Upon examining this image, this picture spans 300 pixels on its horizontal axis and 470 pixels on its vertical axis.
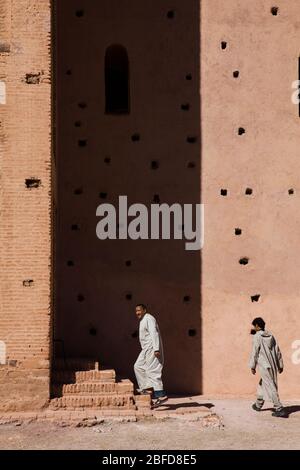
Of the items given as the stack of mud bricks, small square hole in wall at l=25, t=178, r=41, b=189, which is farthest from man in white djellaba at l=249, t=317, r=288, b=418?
small square hole in wall at l=25, t=178, r=41, b=189

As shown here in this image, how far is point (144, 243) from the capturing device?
12094 millimetres

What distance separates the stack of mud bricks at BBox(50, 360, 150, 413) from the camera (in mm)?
9516

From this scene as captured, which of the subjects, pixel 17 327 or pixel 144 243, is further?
pixel 144 243

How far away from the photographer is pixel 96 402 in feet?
31.4

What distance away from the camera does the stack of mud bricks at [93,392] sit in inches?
375

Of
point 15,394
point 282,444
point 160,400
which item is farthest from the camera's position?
point 160,400

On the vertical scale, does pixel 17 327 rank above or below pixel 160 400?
above

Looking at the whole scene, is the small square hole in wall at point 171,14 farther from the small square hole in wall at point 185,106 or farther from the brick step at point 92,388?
the brick step at point 92,388

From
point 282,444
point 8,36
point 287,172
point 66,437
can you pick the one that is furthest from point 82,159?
point 282,444

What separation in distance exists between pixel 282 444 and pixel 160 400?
8.91 feet

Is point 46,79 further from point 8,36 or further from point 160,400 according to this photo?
point 160,400

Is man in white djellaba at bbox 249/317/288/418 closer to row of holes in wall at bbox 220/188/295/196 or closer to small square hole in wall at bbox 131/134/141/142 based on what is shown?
row of holes in wall at bbox 220/188/295/196

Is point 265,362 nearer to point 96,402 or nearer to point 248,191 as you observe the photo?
point 96,402

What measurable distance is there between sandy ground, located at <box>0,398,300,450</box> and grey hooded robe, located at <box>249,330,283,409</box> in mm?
527
